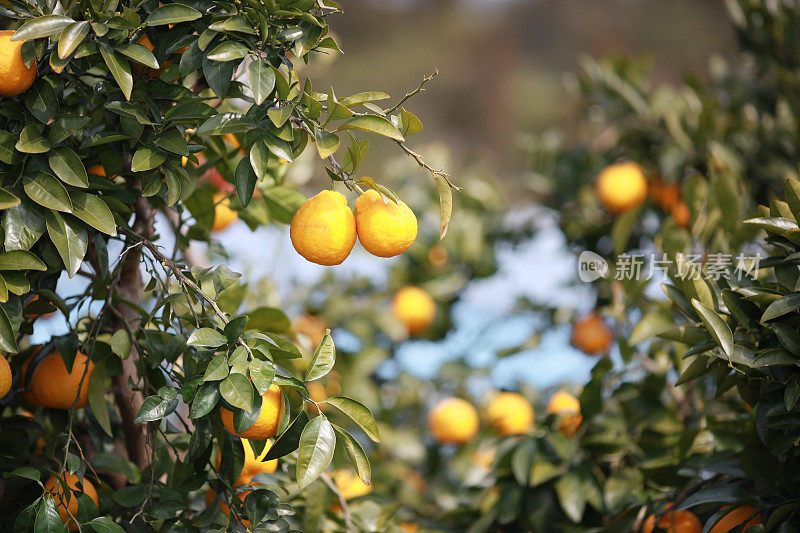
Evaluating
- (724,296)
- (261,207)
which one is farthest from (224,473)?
(724,296)

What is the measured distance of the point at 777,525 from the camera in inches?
26.9

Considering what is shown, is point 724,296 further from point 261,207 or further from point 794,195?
point 261,207

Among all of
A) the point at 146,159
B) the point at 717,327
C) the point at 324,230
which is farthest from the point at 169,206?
the point at 717,327

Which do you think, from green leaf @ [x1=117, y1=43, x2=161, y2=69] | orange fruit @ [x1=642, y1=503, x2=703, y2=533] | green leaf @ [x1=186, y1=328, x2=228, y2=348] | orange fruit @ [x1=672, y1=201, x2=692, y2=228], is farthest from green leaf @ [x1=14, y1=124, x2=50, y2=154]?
orange fruit @ [x1=672, y1=201, x2=692, y2=228]

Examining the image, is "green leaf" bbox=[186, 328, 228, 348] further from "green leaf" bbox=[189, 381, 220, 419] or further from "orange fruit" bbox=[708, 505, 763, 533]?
"orange fruit" bbox=[708, 505, 763, 533]

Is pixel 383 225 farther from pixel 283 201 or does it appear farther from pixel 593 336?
pixel 593 336

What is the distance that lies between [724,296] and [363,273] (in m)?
0.97

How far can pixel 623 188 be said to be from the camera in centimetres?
129

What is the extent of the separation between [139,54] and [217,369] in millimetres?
282

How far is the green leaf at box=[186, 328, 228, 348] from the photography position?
0.55 m

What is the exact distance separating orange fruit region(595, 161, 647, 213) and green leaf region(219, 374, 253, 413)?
3.18 feet

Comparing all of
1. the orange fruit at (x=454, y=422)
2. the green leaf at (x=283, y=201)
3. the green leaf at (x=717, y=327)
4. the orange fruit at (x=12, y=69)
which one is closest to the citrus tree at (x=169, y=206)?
the orange fruit at (x=12, y=69)

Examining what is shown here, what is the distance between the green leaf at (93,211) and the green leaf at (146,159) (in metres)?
0.05

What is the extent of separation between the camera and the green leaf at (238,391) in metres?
0.52
